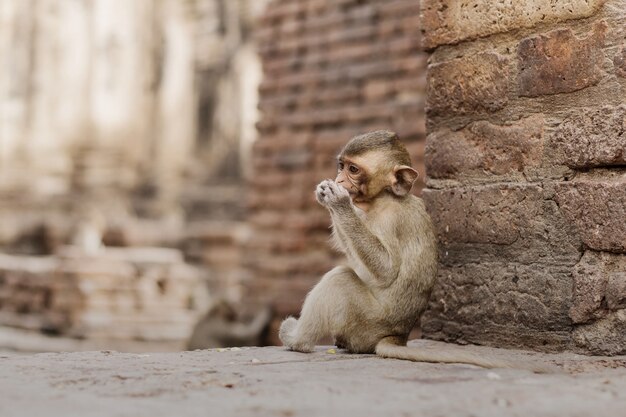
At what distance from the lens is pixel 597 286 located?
2.72 meters

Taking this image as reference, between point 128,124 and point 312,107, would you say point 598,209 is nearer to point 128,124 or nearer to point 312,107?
point 312,107

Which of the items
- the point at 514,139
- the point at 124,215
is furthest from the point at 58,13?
the point at 514,139

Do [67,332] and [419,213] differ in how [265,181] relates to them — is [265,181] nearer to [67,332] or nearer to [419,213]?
[419,213]

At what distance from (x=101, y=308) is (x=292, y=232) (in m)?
3.74

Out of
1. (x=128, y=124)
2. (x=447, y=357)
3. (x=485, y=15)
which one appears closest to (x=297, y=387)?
(x=447, y=357)

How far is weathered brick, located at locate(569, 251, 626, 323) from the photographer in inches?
106

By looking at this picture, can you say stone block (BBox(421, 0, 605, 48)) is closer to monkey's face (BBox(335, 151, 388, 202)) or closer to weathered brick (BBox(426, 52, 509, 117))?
weathered brick (BBox(426, 52, 509, 117))

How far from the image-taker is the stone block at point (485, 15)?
2.88m

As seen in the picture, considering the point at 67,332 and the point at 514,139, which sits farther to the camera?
the point at 67,332

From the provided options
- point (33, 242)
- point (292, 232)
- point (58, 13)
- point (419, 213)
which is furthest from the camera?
point (58, 13)

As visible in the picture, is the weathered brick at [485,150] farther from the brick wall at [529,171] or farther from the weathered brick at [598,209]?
the weathered brick at [598,209]

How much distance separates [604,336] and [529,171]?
0.60 m

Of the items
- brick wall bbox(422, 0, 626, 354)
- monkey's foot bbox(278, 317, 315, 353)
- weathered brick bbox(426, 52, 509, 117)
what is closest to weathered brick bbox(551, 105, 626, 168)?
brick wall bbox(422, 0, 626, 354)

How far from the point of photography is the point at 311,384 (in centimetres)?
219
